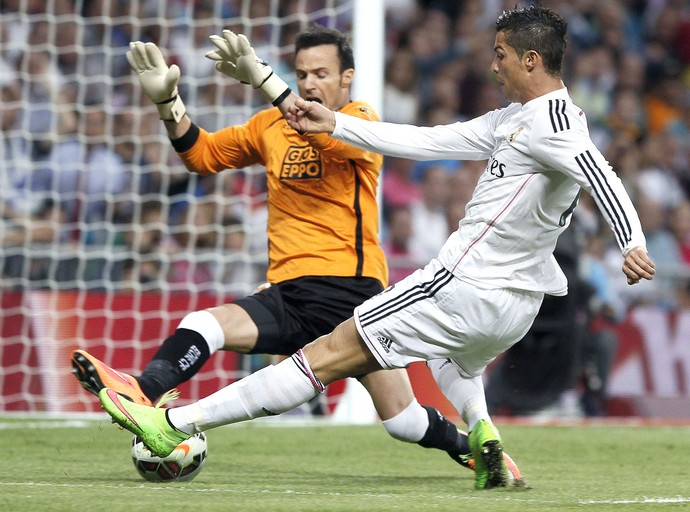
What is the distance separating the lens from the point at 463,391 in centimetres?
466

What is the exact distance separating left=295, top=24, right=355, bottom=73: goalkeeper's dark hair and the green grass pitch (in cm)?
175

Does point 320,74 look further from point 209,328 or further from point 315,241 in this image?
point 209,328

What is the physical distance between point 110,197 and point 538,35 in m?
5.36

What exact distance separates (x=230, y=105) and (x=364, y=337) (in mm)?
5184

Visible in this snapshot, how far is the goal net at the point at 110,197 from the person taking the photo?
8.36 m

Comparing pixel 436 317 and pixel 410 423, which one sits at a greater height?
pixel 436 317

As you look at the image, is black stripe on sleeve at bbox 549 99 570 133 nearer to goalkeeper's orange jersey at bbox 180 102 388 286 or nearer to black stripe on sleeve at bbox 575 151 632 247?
black stripe on sleeve at bbox 575 151 632 247

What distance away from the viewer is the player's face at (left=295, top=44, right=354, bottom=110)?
5203 millimetres

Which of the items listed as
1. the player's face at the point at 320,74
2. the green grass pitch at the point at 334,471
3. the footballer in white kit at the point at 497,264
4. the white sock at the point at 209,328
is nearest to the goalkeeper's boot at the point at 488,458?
the green grass pitch at the point at 334,471

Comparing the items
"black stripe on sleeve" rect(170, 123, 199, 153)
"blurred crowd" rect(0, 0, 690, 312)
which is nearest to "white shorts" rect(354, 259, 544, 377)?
"black stripe on sleeve" rect(170, 123, 199, 153)

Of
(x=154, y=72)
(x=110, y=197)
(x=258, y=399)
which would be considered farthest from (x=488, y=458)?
(x=110, y=197)

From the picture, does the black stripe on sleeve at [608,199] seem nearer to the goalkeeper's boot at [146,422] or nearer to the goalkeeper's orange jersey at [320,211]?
the goalkeeper's orange jersey at [320,211]

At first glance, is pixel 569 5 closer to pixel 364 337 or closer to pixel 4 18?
pixel 4 18

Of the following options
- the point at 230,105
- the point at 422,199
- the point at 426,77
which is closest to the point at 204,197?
the point at 230,105
